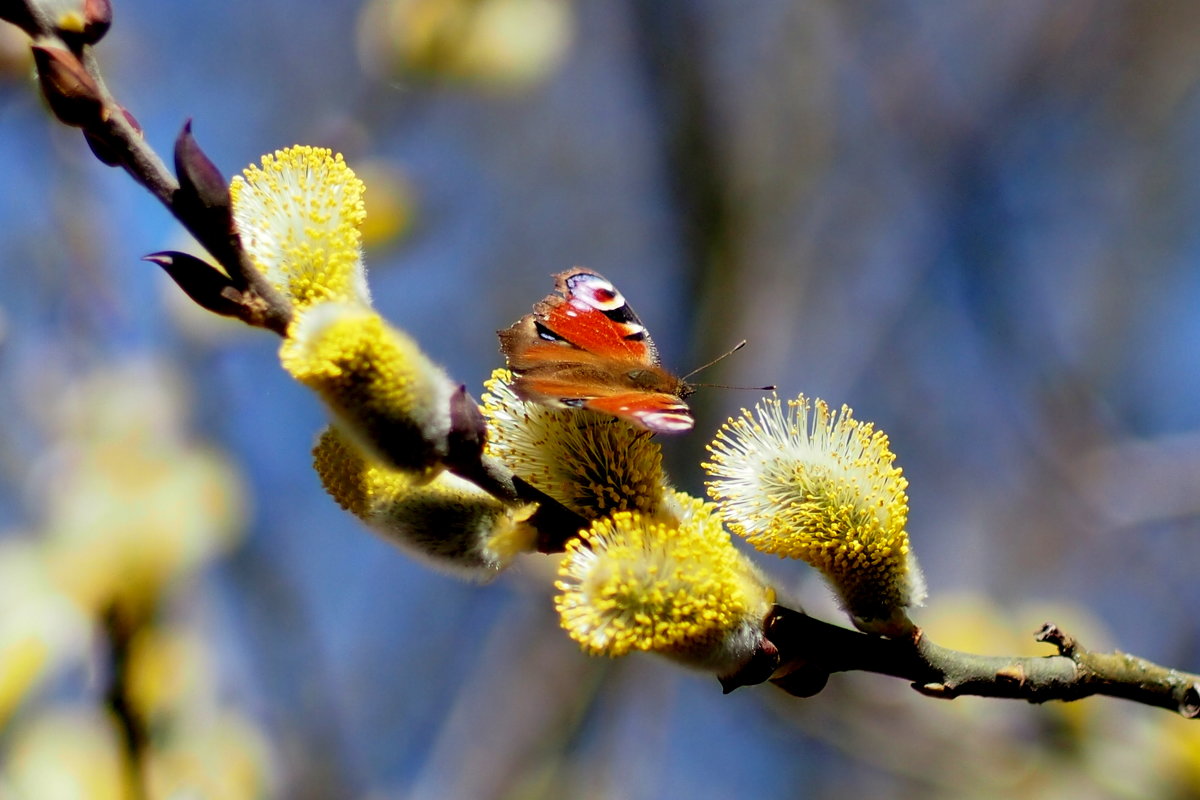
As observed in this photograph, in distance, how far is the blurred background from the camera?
1.64m

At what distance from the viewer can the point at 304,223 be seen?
2.45ft

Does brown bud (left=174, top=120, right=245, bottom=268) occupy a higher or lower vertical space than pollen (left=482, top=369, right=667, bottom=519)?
lower

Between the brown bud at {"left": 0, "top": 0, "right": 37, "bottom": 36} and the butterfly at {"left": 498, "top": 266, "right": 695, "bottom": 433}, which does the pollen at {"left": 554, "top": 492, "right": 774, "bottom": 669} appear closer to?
the butterfly at {"left": 498, "top": 266, "right": 695, "bottom": 433}

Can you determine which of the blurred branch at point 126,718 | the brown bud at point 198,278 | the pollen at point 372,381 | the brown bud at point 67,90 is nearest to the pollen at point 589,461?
the pollen at point 372,381

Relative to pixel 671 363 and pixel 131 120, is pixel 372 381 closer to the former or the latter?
pixel 131 120

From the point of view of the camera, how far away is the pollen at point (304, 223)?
75 centimetres

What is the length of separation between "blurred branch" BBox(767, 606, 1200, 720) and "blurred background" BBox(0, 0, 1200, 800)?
0.81m

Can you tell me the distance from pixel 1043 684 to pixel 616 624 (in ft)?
1.13

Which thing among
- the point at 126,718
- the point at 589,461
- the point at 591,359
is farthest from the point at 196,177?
the point at 126,718

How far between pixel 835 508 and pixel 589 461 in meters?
0.20

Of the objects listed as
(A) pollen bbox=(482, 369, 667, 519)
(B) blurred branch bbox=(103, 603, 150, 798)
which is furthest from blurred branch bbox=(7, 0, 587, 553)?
(B) blurred branch bbox=(103, 603, 150, 798)

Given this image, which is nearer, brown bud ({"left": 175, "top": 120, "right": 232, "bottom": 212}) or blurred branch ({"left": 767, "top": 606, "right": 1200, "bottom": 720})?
brown bud ({"left": 175, "top": 120, "right": 232, "bottom": 212})

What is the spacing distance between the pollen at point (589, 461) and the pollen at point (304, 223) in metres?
0.18

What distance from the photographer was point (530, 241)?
17.4ft
